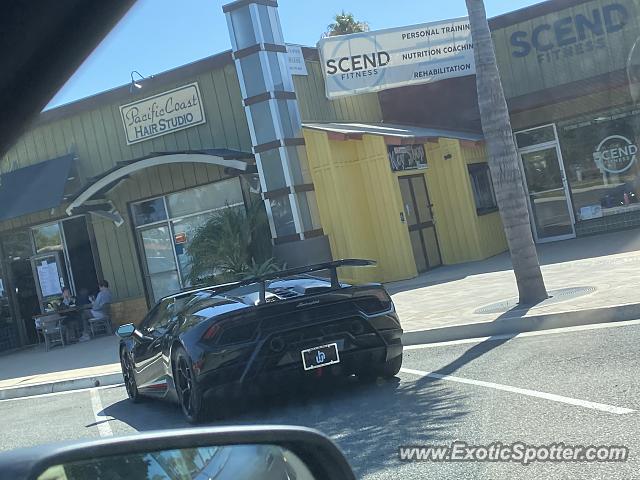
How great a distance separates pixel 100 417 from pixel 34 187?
452 inches

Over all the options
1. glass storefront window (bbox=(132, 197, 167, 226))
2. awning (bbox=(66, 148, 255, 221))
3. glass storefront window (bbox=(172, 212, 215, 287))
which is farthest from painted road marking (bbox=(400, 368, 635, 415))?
glass storefront window (bbox=(132, 197, 167, 226))

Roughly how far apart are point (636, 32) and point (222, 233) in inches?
404

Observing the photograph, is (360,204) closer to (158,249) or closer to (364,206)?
(364,206)

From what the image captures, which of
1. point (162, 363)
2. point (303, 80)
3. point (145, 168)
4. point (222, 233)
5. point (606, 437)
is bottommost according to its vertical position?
point (606, 437)

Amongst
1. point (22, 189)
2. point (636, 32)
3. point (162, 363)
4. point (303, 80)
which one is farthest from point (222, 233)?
point (636, 32)

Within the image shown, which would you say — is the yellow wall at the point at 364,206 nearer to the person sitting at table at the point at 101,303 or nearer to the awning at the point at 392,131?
the awning at the point at 392,131

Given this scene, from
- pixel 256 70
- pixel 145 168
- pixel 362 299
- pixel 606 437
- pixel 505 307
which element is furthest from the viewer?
pixel 145 168

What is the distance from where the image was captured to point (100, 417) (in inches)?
364

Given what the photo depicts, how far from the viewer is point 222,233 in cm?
1702

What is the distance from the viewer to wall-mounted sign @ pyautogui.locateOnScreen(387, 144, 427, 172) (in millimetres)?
17531

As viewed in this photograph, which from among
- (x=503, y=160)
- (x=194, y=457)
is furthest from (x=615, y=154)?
(x=194, y=457)

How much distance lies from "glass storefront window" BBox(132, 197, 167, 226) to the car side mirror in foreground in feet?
55.9

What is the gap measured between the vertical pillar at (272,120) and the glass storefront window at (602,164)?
6.56 metres

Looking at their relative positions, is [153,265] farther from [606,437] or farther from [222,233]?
[606,437]
